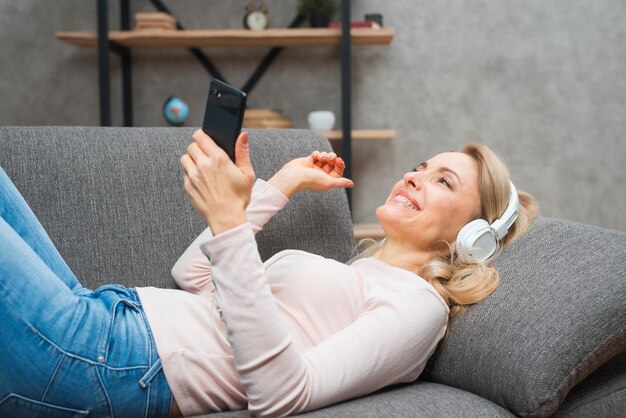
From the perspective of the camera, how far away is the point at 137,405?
1.06 metres

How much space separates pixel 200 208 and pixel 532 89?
9.76 feet

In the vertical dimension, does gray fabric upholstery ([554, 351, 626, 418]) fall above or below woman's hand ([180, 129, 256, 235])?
below

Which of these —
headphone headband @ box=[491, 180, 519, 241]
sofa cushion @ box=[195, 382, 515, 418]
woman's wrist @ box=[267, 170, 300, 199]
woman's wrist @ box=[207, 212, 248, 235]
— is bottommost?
sofa cushion @ box=[195, 382, 515, 418]

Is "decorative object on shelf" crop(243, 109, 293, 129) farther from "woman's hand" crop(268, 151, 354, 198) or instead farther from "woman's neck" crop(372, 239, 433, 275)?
"woman's neck" crop(372, 239, 433, 275)

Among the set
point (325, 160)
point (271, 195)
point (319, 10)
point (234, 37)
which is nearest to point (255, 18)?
point (234, 37)

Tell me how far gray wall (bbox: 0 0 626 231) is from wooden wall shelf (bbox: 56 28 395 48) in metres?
0.21

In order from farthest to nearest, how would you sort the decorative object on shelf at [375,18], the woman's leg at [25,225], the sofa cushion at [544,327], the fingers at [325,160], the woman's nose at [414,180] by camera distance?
the decorative object on shelf at [375,18]
the fingers at [325,160]
the woman's nose at [414,180]
the woman's leg at [25,225]
the sofa cushion at [544,327]

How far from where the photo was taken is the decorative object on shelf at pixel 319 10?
3.33 metres

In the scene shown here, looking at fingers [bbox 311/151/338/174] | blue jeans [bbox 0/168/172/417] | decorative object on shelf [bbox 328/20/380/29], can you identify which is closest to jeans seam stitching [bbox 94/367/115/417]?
blue jeans [bbox 0/168/172/417]

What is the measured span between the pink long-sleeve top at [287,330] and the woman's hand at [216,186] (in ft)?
0.08

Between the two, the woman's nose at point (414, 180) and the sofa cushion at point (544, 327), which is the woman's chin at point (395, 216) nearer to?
the woman's nose at point (414, 180)

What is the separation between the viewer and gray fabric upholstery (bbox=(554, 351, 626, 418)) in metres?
1.10

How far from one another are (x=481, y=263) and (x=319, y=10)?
7.65 ft

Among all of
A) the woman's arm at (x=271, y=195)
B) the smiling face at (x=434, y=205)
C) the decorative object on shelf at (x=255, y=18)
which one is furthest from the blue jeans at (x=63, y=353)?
the decorative object on shelf at (x=255, y=18)
